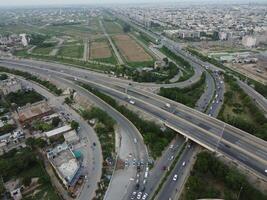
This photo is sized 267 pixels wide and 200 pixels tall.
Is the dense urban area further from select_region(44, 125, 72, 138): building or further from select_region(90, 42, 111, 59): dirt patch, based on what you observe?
select_region(90, 42, 111, 59): dirt patch

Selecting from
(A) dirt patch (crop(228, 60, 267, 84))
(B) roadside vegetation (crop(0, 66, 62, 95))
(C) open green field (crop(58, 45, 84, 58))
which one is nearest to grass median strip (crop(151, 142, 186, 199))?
(B) roadside vegetation (crop(0, 66, 62, 95))

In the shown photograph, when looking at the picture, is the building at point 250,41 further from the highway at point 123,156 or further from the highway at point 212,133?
the highway at point 123,156

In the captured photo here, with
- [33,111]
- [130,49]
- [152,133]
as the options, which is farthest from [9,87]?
[130,49]

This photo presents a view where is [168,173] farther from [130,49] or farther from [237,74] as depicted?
[130,49]

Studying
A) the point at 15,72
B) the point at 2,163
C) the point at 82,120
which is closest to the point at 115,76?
the point at 82,120

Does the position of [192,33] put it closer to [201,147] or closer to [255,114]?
[255,114]

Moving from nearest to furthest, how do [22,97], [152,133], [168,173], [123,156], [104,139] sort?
[168,173] < [123,156] < [152,133] < [104,139] < [22,97]
